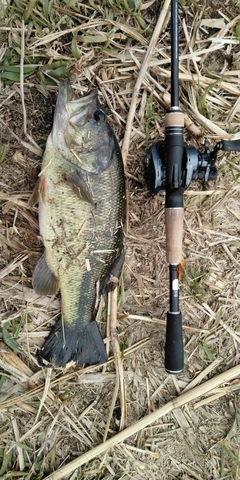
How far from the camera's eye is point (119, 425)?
2389 mm

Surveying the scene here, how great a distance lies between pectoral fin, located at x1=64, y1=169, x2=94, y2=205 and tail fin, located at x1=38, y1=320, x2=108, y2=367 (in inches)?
25.5

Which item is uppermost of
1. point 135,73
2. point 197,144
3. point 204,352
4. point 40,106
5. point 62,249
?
point 135,73

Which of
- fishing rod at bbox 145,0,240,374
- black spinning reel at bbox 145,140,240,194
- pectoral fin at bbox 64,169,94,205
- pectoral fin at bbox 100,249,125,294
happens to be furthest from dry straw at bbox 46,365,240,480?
pectoral fin at bbox 64,169,94,205

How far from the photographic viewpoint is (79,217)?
2010 millimetres

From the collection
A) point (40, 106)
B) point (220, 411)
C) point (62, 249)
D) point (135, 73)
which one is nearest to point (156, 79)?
point (135, 73)

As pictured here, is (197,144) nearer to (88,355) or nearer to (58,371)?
(88,355)

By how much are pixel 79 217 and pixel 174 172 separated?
1.55ft

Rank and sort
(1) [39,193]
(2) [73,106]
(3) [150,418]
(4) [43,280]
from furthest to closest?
(3) [150,418], (4) [43,280], (1) [39,193], (2) [73,106]

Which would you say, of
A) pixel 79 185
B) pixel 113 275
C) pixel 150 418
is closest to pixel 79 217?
pixel 79 185

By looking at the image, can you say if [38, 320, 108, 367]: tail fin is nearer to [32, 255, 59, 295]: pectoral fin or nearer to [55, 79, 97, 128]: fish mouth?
[32, 255, 59, 295]: pectoral fin

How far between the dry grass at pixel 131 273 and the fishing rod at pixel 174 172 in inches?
10.8

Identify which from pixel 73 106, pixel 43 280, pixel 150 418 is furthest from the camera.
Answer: pixel 150 418

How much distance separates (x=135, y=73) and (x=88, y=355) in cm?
147

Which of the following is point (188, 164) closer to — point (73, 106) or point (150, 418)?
point (73, 106)
